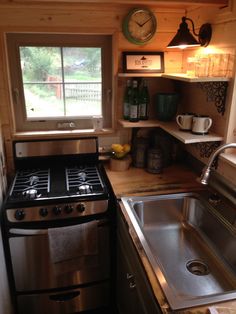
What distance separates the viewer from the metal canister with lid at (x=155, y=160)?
197cm

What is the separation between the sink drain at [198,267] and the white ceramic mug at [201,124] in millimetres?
689

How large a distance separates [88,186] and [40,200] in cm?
31

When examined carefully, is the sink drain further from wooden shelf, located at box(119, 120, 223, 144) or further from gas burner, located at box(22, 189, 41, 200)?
gas burner, located at box(22, 189, 41, 200)

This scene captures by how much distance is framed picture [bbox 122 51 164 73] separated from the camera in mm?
1971

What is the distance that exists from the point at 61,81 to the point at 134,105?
0.55 m

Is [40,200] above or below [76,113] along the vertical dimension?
below

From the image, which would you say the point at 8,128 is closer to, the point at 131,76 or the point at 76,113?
the point at 76,113

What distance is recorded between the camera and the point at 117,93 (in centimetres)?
208

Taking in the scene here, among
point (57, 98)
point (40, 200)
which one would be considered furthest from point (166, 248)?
point (57, 98)

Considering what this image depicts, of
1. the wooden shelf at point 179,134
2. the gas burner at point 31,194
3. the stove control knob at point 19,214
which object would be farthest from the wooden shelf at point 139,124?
the stove control knob at point 19,214

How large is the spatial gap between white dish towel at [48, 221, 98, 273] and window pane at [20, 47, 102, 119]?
0.86 meters

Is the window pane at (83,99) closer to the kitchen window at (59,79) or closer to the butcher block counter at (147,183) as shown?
the kitchen window at (59,79)

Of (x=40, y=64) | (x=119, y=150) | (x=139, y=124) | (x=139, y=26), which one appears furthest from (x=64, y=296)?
(x=139, y=26)

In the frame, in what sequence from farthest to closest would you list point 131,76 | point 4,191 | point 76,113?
point 76,113, point 131,76, point 4,191
